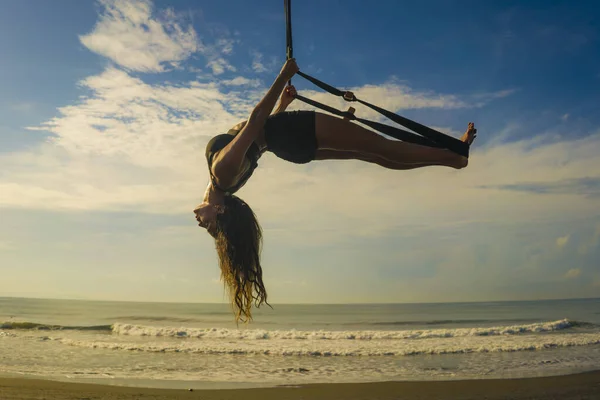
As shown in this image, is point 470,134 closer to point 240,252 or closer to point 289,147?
point 289,147

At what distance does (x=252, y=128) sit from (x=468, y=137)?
1.43 m

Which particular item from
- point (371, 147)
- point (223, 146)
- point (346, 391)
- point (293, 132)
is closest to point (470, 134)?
point (371, 147)

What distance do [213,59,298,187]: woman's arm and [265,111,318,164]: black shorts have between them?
0.12m

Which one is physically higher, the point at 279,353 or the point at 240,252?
the point at 240,252

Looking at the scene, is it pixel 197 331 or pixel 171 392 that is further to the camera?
pixel 197 331

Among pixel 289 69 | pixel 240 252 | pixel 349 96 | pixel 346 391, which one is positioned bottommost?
pixel 346 391

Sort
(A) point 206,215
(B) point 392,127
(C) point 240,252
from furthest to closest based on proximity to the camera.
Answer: (C) point 240,252 → (A) point 206,215 → (B) point 392,127

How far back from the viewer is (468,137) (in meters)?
3.27

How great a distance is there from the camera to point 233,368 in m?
10.7

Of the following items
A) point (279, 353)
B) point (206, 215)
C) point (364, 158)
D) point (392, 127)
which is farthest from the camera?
point (279, 353)

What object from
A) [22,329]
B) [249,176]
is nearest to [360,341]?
[22,329]

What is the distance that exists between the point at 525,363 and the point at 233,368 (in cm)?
652

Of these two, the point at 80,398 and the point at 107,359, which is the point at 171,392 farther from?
the point at 107,359

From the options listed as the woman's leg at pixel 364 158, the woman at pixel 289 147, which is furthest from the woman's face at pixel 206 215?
the woman's leg at pixel 364 158
